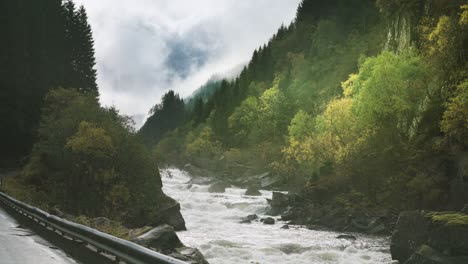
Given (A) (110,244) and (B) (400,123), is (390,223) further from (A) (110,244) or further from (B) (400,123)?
(A) (110,244)

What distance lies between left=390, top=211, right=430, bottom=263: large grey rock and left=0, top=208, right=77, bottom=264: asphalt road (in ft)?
50.4

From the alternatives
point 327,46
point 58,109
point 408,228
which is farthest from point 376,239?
point 327,46

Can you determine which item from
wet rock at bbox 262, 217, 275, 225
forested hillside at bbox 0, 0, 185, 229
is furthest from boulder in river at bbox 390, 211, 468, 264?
wet rock at bbox 262, 217, 275, 225

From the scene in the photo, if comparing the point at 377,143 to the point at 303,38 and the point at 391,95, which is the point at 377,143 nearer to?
the point at 391,95

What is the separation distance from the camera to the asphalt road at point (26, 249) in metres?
9.21

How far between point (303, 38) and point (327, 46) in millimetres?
25351

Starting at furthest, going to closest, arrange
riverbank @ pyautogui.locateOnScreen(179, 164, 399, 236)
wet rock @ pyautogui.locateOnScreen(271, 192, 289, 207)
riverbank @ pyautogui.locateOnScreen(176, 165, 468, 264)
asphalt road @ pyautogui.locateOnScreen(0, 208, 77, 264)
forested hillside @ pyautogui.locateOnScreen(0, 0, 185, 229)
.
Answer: wet rock @ pyautogui.locateOnScreen(271, 192, 289, 207) → riverbank @ pyautogui.locateOnScreen(179, 164, 399, 236) → forested hillside @ pyautogui.locateOnScreen(0, 0, 185, 229) → riverbank @ pyautogui.locateOnScreen(176, 165, 468, 264) → asphalt road @ pyautogui.locateOnScreen(0, 208, 77, 264)

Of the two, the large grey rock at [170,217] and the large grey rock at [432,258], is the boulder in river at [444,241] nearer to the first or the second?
the large grey rock at [432,258]

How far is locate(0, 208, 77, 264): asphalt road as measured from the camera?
921cm

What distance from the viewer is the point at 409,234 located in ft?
68.2

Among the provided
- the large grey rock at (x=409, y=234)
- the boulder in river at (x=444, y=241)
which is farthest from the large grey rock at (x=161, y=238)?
the large grey rock at (x=409, y=234)

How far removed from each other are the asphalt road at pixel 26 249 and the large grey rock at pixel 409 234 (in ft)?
50.4

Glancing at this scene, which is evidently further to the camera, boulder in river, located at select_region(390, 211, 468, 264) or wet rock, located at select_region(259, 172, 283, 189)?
wet rock, located at select_region(259, 172, 283, 189)

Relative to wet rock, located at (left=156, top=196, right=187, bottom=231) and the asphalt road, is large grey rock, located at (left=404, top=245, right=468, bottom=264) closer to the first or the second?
the asphalt road
